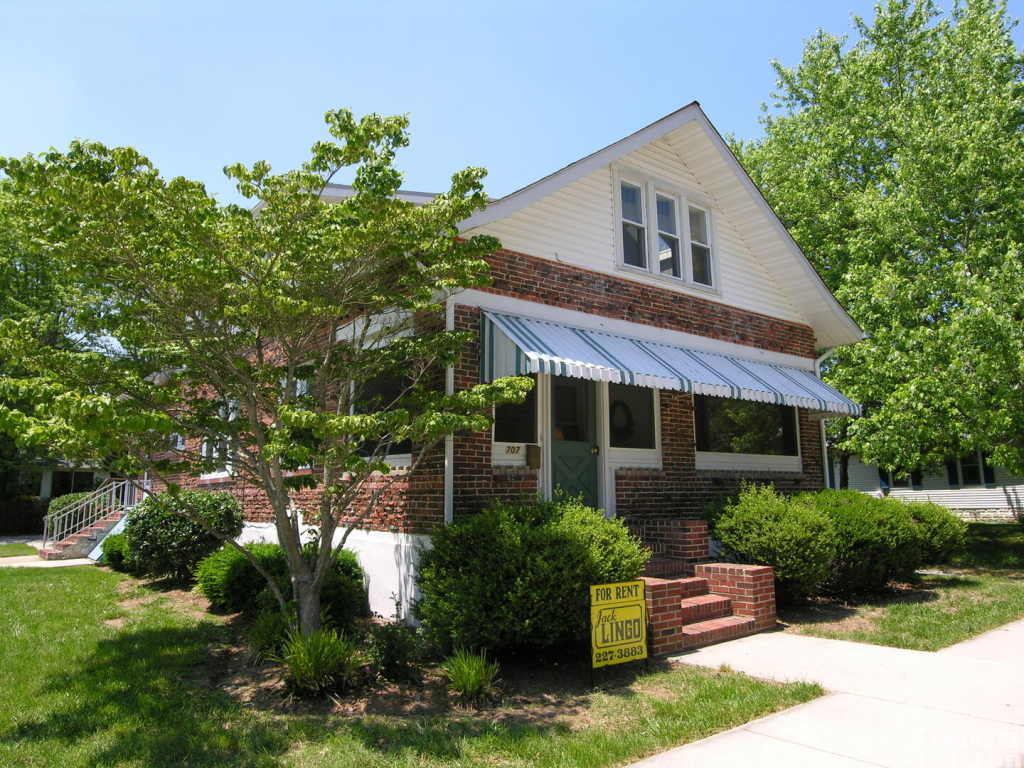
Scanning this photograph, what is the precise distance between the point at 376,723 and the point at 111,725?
187 cm

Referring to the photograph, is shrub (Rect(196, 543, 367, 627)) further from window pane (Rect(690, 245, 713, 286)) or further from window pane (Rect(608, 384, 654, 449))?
window pane (Rect(690, 245, 713, 286))

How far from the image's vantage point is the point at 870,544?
9336 mm

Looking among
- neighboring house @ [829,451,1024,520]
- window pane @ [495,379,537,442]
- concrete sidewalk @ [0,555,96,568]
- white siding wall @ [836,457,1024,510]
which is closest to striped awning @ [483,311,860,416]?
window pane @ [495,379,537,442]

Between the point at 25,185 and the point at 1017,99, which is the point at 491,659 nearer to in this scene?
the point at 25,185

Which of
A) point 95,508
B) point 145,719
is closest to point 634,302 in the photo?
point 145,719

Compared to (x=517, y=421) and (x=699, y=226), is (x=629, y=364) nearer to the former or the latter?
(x=517, y=421)

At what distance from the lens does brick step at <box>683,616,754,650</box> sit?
7.18 metres

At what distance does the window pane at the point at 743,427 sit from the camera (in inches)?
438

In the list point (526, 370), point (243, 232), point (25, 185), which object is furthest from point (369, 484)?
point (25, 185)

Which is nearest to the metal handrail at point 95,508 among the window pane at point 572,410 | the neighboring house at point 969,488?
the window pane at point 572,410

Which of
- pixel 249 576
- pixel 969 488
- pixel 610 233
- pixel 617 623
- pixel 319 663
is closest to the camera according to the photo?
pixel 319 663

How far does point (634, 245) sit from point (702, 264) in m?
1.67

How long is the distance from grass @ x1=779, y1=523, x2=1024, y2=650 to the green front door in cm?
295

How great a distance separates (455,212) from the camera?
688 cm
